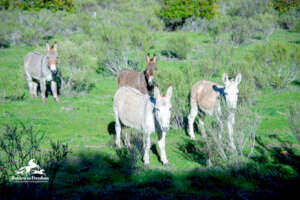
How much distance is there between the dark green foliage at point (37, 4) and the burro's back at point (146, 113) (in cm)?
2927

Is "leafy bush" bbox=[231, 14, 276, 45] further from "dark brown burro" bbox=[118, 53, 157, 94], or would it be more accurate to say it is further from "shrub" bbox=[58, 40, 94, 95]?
"dark brown burro" bbox=[118, 53, 157, 94]

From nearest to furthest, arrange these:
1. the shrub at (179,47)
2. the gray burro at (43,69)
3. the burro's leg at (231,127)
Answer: the burro's leg at (231,127) < the gray burro at (43,69) < the shrub at (179,47)

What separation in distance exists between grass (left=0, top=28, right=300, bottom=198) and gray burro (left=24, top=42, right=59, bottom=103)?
0.65 meters

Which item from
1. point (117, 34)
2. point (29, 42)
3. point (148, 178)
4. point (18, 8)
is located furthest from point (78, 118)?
point (18, 8)

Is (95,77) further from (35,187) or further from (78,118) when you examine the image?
(35,187)

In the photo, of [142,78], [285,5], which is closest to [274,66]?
[142,78]

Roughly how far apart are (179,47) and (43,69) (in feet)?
38.5

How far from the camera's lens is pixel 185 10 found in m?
33.2

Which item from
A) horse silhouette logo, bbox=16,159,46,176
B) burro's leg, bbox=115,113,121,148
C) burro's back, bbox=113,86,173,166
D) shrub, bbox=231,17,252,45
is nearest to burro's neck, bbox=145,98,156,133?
burro's back, bbox=113,86,173,166

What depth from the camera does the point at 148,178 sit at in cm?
624

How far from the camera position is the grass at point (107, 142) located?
19.5ft

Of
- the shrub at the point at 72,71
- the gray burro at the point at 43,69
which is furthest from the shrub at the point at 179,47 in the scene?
the gray burro at the point at 43,69

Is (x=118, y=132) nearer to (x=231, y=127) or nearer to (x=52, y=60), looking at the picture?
(x=231, y=127)

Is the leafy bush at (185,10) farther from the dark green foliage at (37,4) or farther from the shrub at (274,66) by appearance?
the shrub at (274,66)
